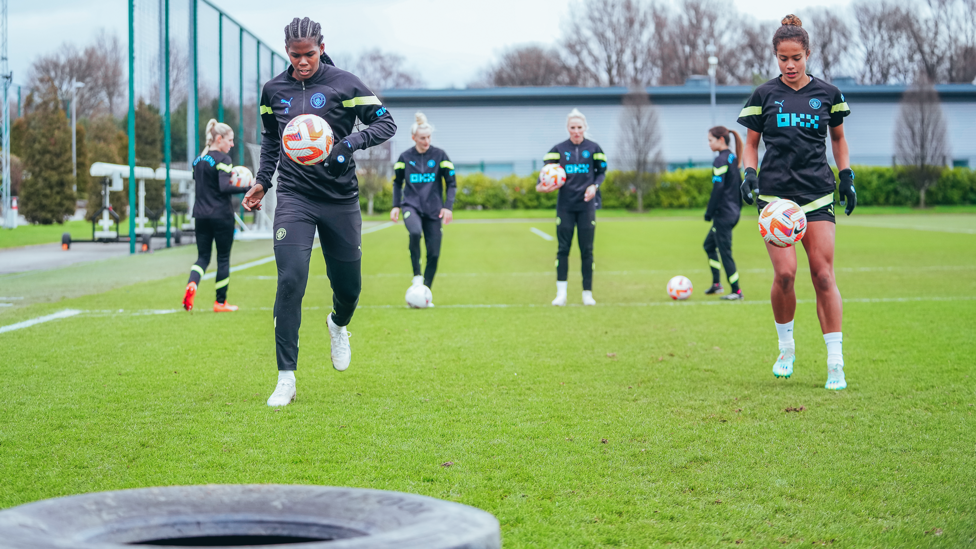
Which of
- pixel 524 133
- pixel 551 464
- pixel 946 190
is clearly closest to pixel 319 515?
pixel 551 464

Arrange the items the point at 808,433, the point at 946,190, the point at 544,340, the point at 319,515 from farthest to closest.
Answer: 1. the point at 946,190
2. the point at 544,340
3. the point at 808,433
4. the point at 319,515

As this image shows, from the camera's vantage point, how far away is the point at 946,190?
4816 centimetres

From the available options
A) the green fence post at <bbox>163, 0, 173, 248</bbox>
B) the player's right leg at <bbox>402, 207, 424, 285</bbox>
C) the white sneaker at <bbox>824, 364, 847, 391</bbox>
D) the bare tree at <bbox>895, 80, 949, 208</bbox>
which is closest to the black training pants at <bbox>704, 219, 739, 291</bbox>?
the player's right leg at <bbox>402, 207, 424, 285</bbox>

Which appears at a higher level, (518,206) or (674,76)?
(674,76)

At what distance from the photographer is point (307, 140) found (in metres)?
4.92

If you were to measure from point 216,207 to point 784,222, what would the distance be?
6.36 metres

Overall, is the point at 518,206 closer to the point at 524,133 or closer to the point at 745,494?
the point at 524,133

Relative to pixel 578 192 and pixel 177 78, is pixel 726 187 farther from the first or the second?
pixel 177 78

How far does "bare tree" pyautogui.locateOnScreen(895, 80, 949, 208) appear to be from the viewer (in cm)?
4734

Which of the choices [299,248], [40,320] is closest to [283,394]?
[299,248]

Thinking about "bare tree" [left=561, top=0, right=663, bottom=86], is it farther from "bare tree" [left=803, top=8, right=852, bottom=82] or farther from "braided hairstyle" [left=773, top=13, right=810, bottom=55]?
"braided hairstyle" [left=773, top=13, right=810, bottom=55]

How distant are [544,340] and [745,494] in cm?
430

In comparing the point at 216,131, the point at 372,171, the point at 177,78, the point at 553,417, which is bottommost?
the point at 553,417

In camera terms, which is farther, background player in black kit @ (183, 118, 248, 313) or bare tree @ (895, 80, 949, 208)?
bare tree @ (895, 80, 949, 208)
